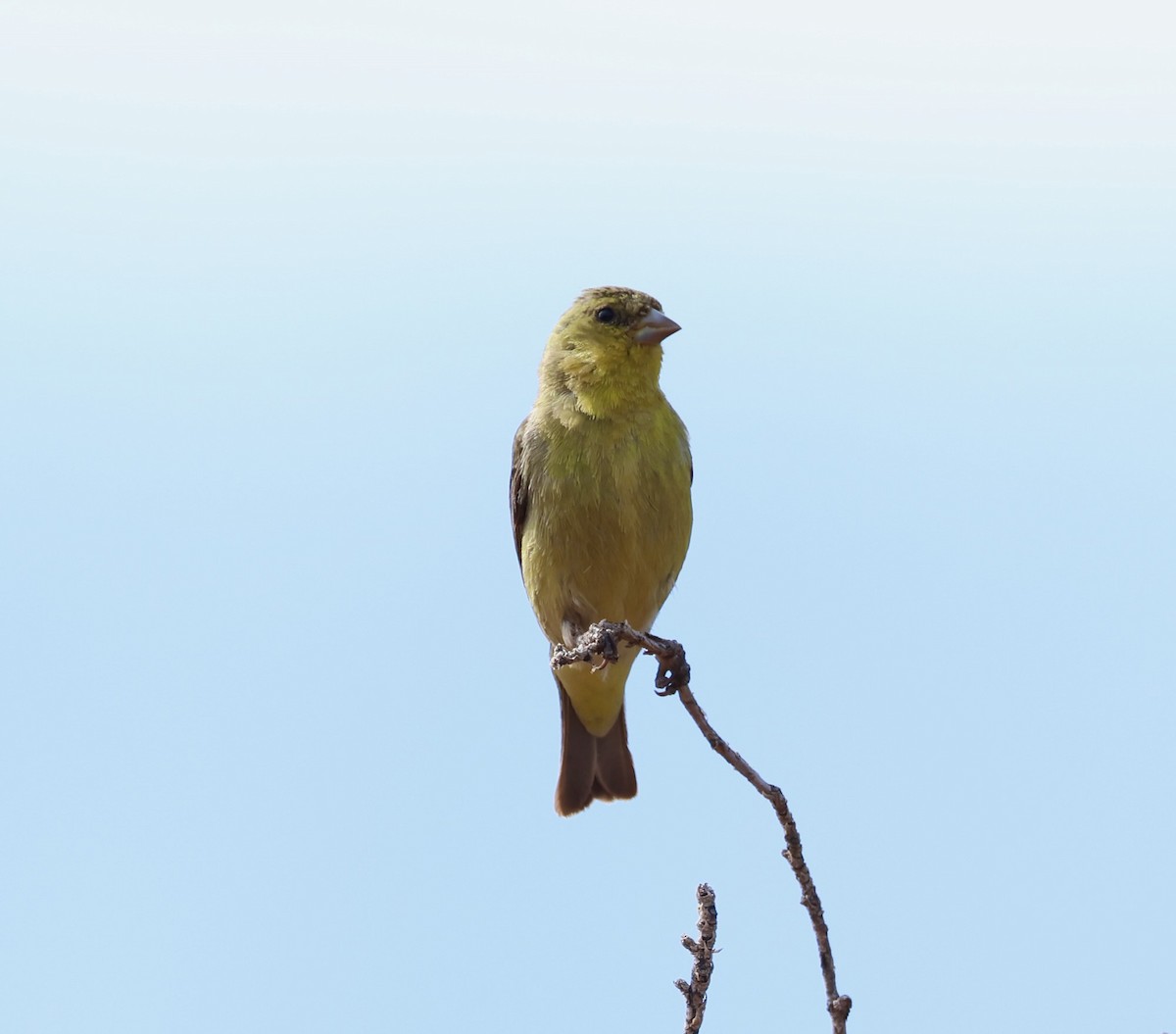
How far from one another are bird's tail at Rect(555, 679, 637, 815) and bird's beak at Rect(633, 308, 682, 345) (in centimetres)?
212

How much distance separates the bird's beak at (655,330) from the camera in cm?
592

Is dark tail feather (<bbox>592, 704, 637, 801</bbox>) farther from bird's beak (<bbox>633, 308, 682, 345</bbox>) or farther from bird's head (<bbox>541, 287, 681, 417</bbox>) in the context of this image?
bird's beak (<bbox>633, 308, 682, 345</bbox>)

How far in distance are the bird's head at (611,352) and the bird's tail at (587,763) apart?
1.91m

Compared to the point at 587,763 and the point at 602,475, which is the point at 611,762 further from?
the point at 602,475

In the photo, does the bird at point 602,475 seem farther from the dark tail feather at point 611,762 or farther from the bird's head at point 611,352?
the dark tail feather at point 611,762

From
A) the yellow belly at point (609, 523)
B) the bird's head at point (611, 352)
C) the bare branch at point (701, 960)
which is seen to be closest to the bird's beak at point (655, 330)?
the bird's head at point (611, 352)

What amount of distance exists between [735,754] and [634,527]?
259 cm

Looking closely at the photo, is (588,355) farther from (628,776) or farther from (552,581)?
(628,776)

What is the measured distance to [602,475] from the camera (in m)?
5.59

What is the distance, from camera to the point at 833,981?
249 cm

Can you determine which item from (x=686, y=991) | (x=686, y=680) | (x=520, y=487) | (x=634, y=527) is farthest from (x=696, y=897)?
(x=520, y=487)

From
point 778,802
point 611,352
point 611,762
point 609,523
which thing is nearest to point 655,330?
point 611,352

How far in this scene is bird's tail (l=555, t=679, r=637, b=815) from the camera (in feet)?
22.8

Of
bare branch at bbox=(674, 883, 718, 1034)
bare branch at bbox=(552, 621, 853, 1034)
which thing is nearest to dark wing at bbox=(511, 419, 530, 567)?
bare branch at bbox=(552, 621, 853, 1034)
